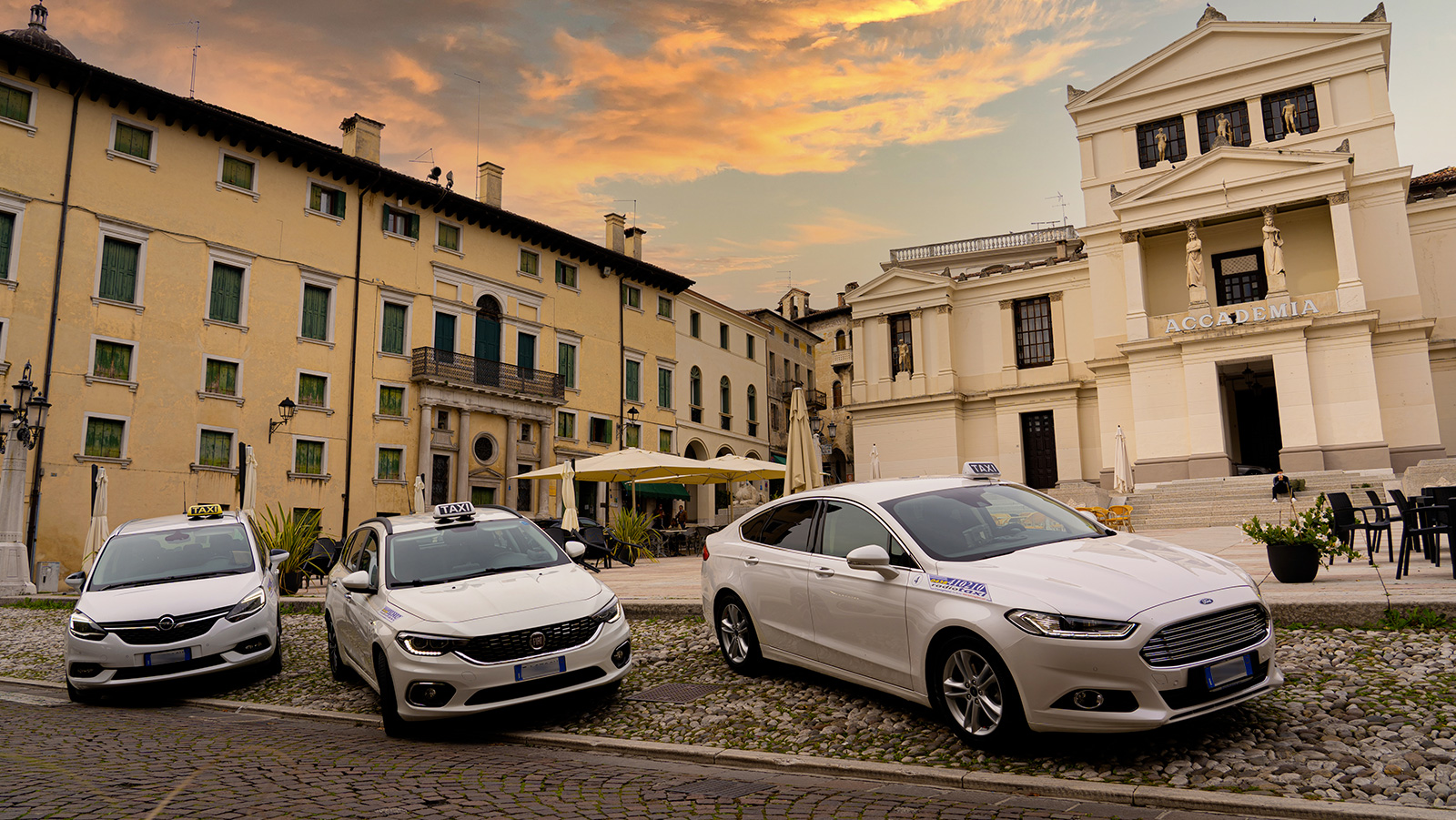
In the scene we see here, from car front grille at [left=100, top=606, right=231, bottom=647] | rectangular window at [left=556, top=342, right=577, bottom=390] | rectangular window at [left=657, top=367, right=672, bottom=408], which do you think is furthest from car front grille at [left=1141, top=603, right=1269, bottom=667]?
rectangular window at [left=657, top=367, right=672, bottom=408]

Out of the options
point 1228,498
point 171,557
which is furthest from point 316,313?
point 1228,498

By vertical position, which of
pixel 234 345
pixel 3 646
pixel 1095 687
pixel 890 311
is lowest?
pixel 3 646

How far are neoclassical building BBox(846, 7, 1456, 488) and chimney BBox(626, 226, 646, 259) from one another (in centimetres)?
1363

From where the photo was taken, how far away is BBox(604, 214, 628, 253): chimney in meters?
43.8

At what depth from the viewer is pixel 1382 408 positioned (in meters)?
30.3

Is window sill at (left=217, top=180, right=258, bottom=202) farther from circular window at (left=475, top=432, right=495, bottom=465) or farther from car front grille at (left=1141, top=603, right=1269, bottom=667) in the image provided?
car front grille at (left=1141, top=603, right=1269, bottom=667)

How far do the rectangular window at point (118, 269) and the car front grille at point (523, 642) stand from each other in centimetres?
2606

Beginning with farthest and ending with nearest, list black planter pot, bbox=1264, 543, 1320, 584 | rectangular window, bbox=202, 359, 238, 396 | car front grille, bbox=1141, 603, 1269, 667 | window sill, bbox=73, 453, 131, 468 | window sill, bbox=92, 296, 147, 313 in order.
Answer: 1. rectangular window, bbox=202, 359, 238, 396
2. window sill, bbox=92, 296, 147, 313
3. window sill, bbox=73, 453, 131, 468
4. black planter pot, bbox=1264, 543, 1320, 584
5. car front grille, bbox=1141, 603, 1269, 667

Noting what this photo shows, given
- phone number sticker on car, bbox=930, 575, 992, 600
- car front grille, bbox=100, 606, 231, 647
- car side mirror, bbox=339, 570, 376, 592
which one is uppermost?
phone number sticker on car, bbox=930, 575, 992, 600

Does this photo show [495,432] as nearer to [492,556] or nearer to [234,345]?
[234,345]

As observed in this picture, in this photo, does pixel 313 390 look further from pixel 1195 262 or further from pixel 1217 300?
pixel 1217 300

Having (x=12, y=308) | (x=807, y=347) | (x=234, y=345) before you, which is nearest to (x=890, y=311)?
(x=807, y=347)

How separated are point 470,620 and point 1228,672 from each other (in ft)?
16.3

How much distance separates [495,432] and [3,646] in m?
23.1
